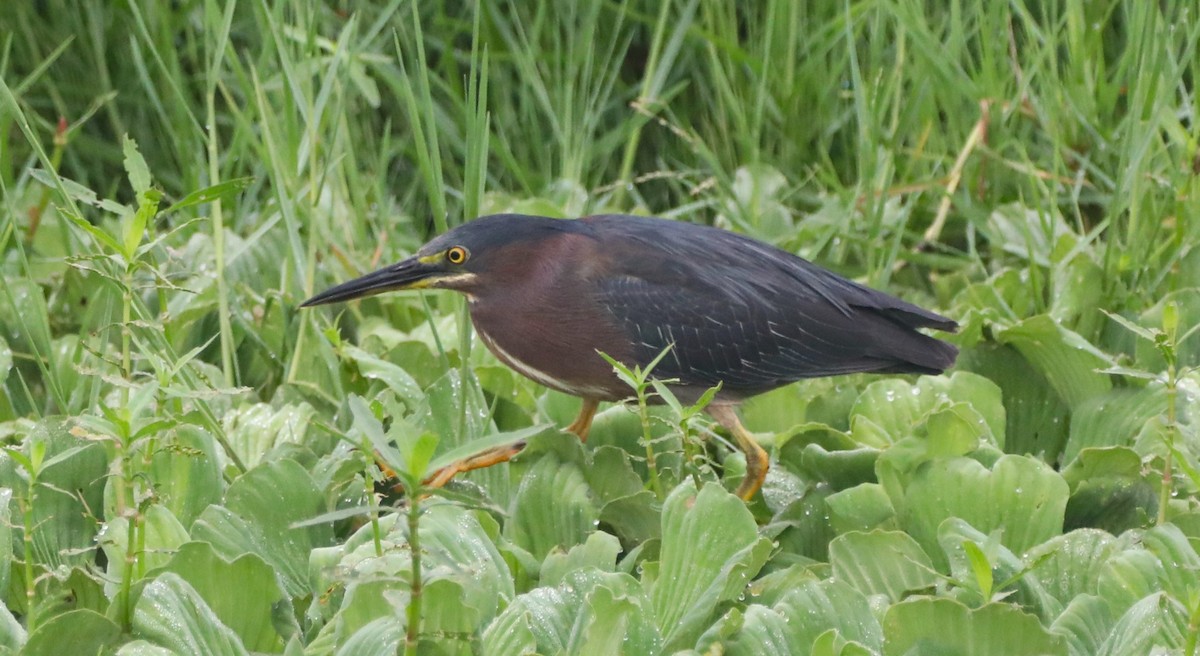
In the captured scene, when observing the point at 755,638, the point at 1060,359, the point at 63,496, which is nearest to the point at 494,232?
the point at 63,496

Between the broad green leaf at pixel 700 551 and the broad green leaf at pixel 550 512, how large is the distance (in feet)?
1.01

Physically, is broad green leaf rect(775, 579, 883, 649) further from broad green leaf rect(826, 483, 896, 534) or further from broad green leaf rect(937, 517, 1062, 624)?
broad green leaf rect(826, 483, 896, 534)

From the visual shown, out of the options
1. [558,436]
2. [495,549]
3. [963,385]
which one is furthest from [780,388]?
[495,549]

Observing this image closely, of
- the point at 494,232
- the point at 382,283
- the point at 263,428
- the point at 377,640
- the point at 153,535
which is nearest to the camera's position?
the point at 377,640

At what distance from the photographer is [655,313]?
3053 millimetres

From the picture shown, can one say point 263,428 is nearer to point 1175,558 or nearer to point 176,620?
point 176,620

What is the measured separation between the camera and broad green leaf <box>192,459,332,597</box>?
2.26 meters

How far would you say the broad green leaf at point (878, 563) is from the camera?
2105 millimetres

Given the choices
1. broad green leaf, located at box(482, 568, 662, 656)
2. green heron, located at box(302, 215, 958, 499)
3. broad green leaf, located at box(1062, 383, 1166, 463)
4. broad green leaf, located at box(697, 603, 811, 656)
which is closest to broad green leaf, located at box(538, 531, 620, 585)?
broad green leaf, located at box(482, 568, 662, 656)

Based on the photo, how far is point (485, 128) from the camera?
2.47m

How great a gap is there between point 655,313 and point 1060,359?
0.77 m

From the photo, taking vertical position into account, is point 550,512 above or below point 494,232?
below

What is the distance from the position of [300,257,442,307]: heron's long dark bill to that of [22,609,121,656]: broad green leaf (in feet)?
3.58

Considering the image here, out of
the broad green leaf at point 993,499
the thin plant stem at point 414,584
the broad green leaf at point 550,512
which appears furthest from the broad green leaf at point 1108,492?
the thin plant stem at point 414,584
